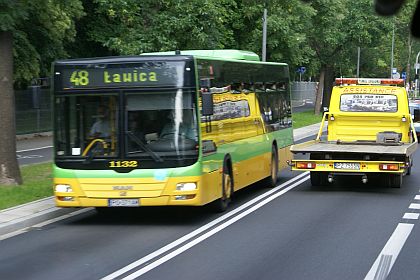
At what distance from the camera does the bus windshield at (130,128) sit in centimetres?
1077

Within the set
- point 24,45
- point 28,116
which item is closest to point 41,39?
point 24,45

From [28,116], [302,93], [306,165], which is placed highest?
[306,165]

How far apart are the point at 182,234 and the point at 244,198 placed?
4.12 meters

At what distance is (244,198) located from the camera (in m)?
14.0

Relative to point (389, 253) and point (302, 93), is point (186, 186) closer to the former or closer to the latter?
point (389, 253)

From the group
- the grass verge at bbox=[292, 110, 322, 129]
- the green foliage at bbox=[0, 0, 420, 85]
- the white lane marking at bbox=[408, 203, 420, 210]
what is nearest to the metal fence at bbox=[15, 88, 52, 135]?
the green foliage at bbox=[0, 0, 420, 85]

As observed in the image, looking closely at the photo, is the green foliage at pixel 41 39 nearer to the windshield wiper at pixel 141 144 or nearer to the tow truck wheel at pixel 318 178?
the tow truck wheel at pixel 318 178

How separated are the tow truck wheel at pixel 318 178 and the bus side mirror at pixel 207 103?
16.2 feet

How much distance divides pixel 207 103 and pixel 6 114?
488 cm

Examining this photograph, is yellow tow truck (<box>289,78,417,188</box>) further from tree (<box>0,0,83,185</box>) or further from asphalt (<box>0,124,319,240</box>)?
tree (<box>0,0,83,185</box>)

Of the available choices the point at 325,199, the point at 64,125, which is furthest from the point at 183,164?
the point at 325,199

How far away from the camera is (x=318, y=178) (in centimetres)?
1543

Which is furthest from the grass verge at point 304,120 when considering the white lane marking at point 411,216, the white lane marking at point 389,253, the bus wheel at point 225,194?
the white lane marking at point 389,253

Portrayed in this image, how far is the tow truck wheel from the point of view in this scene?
15322 mm
